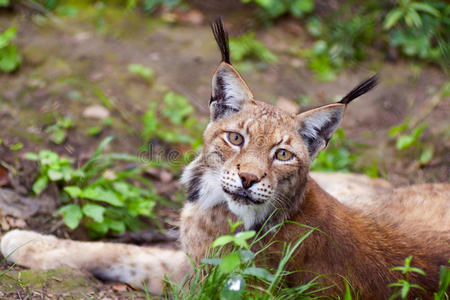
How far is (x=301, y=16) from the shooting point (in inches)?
322

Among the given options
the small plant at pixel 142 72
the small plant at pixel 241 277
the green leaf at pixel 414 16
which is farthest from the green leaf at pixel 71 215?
the green leaf at pixel 414 16

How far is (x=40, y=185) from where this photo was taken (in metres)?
4.91

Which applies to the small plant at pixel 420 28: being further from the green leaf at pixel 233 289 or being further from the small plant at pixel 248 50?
the green leaf at pixel 233 289

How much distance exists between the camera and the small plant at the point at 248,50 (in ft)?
24.5

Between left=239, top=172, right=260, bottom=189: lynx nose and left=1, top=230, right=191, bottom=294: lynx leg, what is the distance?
1.15 m

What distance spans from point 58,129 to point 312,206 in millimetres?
3205

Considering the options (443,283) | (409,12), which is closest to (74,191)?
(443,283)

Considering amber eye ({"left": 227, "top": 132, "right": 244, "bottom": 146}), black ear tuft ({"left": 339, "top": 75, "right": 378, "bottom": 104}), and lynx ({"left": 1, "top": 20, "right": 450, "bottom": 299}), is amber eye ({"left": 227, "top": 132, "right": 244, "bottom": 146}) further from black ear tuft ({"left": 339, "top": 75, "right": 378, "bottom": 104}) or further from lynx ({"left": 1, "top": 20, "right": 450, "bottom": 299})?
black ear tuft ({"left": 339, "top": 75, "right": 378, "bottom": 104})

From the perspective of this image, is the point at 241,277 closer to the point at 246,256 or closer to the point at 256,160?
the point at 246,256

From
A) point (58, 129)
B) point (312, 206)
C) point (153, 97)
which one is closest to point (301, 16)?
point (153, 97)

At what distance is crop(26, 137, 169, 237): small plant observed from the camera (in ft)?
15.4

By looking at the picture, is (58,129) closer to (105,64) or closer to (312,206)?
(105,64)

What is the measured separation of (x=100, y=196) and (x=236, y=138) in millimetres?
1694

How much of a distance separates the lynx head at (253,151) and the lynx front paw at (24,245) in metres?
1.35
